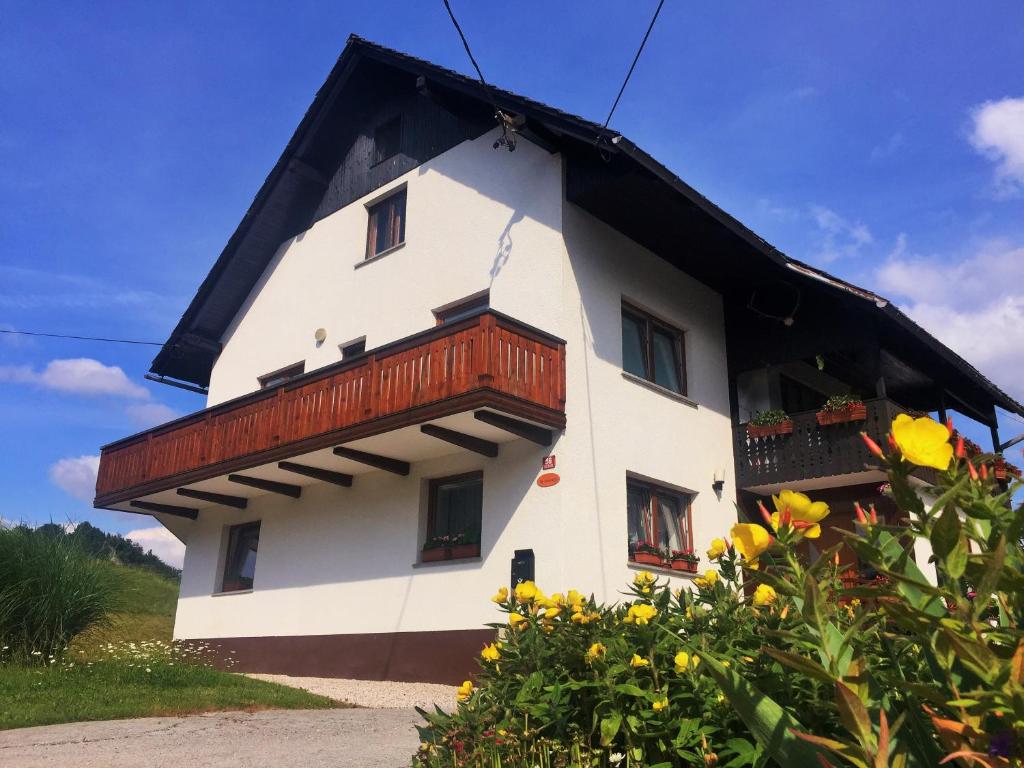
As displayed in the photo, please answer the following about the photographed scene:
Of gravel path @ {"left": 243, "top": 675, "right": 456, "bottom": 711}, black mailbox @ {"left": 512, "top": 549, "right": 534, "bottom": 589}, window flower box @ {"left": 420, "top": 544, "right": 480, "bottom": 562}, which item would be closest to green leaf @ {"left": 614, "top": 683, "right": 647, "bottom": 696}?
gravel path @ {"left": 243, "top": 675, "right": 456, "bottom": 711}

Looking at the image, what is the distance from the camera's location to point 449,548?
1194 cm

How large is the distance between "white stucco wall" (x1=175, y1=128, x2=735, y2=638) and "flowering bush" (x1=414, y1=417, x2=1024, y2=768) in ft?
23.8

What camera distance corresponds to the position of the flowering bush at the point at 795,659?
1378 mm

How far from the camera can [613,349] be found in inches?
489

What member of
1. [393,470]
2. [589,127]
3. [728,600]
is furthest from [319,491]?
[728,600]

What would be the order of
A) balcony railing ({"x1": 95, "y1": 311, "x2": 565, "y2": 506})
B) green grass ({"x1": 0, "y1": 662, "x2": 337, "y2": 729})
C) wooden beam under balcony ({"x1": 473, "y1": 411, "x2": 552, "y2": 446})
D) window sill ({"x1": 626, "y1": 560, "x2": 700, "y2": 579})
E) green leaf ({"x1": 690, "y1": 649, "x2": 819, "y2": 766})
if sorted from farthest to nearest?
window sill ({"x1": 626, "y1": 560, "x2": 700, "y2": 579}) < wooden beam under balcony ({"x1": 473, "y1": 411, "x2": 552, "y2": 446}) < balcony railing ({"x1": 95, "y1": 311, "x2": 565, "y2": 506}) < green grass ({"x1": 0, "y1": 662, "x2": 337, "y2": 729}) < green leaf ({"x1": 690, "y1": 649, "x2": 819, "y2": 766})

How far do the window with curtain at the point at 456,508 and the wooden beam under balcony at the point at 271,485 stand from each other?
3190mm

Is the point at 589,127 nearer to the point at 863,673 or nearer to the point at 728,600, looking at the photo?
the point at 728,600

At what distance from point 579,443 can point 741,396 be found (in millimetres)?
5159

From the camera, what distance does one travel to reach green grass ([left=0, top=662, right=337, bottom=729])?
8.34 meters

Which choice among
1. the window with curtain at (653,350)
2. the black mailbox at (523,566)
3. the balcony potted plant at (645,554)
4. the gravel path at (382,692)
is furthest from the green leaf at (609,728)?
Result: the window with curtain at (653,350)

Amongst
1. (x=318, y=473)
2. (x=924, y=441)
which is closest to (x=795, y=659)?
(x=924, y=441)

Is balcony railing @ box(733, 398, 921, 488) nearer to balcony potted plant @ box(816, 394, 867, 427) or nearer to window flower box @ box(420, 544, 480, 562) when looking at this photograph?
balcony potted plant @ box(816, 394, 867, 427)

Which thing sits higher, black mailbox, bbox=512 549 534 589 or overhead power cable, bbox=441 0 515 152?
overhead power cable, bbox=441 0 515 152
